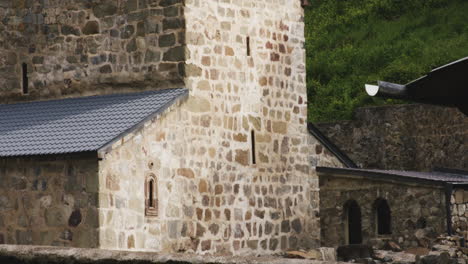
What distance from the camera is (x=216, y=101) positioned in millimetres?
17188

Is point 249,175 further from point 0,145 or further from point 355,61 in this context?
point 355,61

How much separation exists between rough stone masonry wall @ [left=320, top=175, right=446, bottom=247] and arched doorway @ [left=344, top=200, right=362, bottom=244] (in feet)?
0.36

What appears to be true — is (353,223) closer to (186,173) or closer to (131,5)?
(186,173)

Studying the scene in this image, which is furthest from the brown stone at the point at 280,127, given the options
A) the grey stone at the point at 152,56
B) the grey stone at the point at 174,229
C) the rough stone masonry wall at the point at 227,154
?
the grey stone at the point at 174,229

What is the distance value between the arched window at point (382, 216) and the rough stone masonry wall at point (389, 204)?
0.12m

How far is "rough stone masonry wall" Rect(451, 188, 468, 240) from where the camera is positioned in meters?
20.8

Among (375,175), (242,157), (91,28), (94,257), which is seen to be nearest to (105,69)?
(91,28)

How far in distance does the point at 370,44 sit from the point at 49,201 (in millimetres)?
23176

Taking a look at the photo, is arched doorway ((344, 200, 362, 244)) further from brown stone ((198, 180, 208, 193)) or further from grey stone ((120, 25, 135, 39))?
grey stone ((120, 25, 135, 39))

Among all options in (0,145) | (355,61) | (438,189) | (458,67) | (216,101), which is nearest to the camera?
(458,67)

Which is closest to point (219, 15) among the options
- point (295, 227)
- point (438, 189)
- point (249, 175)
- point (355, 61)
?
point (249, 175)

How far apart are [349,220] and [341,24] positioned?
18.4 m

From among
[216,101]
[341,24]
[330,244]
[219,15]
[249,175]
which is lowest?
[330,244]

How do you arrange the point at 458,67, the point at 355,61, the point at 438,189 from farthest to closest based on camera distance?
1. the point at 355,61
2. the point at 438,189
3. the point at 458,67
